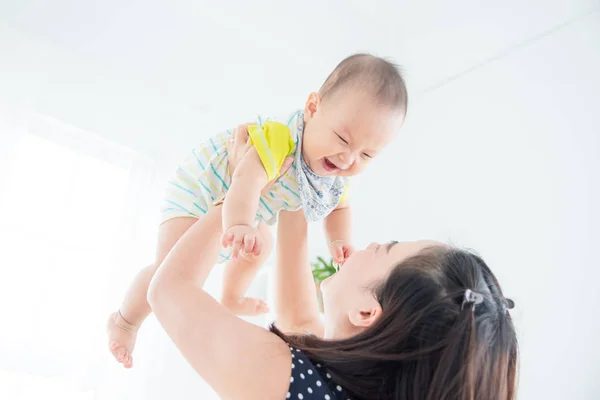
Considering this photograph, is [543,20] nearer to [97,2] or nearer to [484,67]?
[484,67]

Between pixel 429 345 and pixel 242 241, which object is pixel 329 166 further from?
pixel 429 345

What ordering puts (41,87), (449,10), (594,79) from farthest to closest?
(41,87) < (449,10) < (594,79)

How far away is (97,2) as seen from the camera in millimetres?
2432

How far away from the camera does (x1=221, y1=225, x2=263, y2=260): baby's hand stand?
0.80 m

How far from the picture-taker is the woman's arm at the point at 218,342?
2.17 ft

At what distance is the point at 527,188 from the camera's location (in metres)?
2.21

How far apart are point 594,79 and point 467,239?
2.83 feet

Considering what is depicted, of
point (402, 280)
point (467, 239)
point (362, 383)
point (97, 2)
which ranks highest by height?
point (97, 2)

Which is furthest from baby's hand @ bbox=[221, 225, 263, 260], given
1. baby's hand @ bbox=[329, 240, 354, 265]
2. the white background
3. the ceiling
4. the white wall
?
→ the ceiling

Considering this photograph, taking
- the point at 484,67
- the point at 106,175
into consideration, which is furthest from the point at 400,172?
the point at 106,175

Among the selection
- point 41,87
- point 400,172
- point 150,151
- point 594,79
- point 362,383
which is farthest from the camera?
point 150,151

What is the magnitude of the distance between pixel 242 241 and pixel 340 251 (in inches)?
16.8

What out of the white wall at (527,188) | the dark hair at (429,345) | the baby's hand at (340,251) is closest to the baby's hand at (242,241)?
the dark hair at (429,345)

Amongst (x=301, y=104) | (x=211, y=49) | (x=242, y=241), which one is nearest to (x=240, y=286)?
(x=242, y=241)
